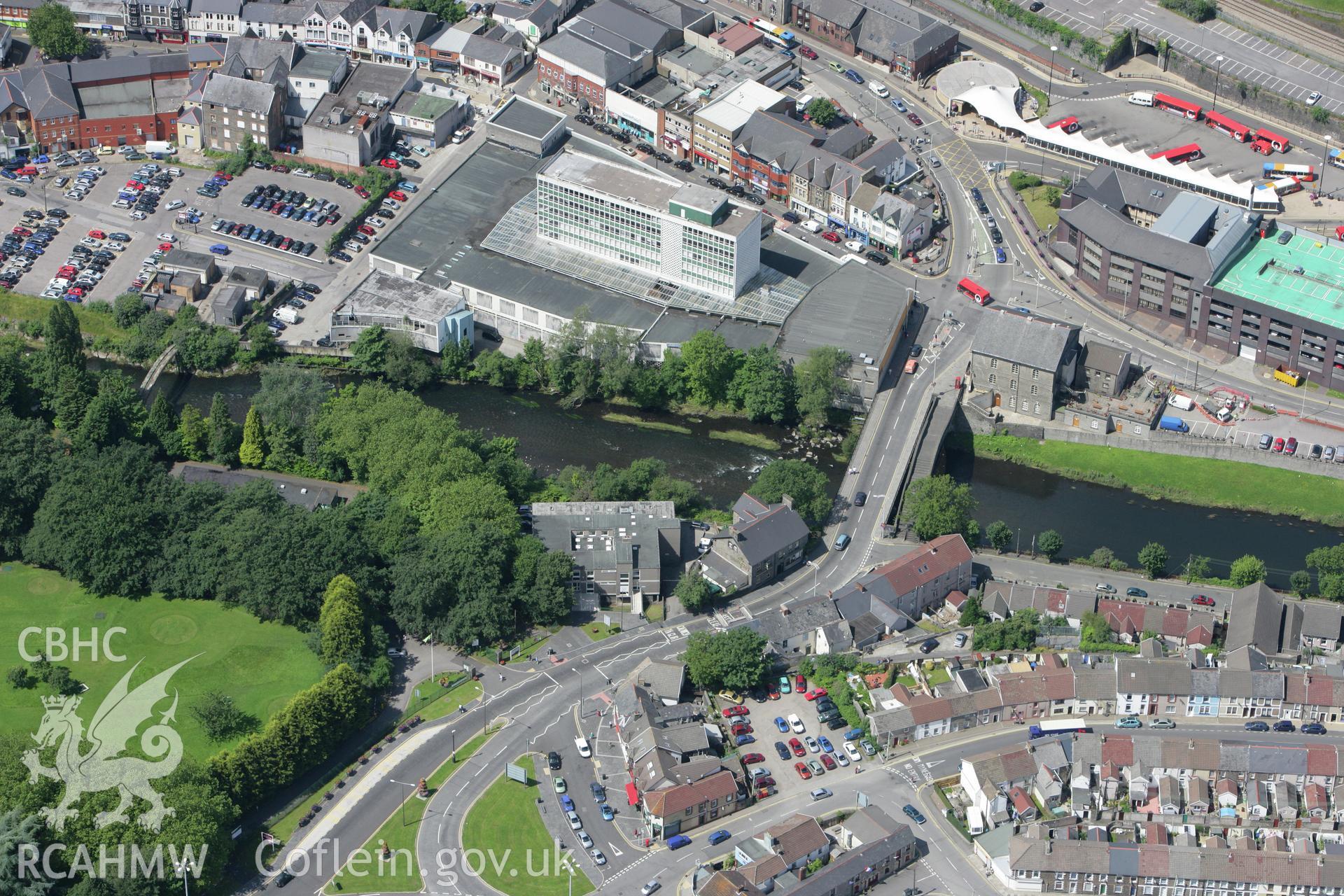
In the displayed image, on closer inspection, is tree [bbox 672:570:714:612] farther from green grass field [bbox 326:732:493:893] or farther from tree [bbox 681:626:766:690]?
green grass field [bbox 326:732:493:893]

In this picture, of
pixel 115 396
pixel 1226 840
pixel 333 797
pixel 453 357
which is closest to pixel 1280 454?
pixel 1226 840

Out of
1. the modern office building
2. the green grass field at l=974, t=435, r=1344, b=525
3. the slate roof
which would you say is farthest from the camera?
the modern office building

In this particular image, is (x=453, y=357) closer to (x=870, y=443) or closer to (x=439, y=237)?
(x=439, y=237)

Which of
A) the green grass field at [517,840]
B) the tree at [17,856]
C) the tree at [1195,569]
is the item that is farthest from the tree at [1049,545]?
the tree at [17,856]

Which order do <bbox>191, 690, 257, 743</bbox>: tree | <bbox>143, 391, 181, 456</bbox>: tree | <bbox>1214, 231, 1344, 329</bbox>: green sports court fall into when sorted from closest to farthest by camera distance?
1. <bbox>191, 690, 257, 743</bbox>: tree
2. <bbox>143, 391, 181, 456</bbox>: tree
3. <bbox>1214, 231, 1344, 329</bbox>: green sports court

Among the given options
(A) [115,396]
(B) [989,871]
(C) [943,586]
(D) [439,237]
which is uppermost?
(D) [439,237]

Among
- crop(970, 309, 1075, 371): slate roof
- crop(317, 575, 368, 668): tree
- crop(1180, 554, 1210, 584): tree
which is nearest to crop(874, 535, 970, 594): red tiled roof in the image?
crop(1180, 554, 1210, 584): tree
